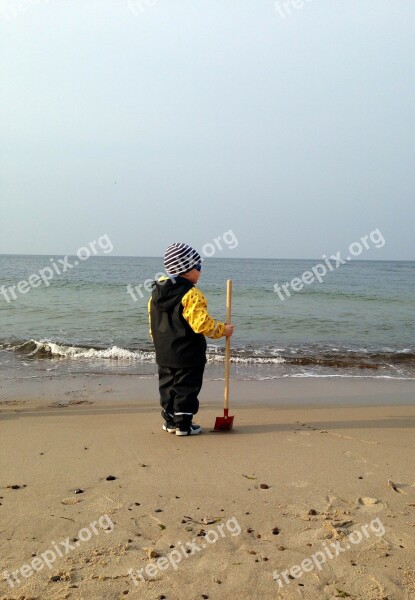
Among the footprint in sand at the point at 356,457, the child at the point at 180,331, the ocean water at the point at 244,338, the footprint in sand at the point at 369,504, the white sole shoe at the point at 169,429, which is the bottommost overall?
the ocean water at the point at 244,338

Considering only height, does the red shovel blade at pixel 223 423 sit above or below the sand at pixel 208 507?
below

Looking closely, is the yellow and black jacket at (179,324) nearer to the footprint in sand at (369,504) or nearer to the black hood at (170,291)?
the black hood at (170,291)

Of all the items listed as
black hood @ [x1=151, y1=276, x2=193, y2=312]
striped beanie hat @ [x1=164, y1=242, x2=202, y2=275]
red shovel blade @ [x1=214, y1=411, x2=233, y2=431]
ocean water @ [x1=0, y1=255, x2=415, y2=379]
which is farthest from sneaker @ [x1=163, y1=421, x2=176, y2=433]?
ocean water @ [x1=0, y1=255, x2=415, y2=379]

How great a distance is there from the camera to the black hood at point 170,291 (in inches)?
183

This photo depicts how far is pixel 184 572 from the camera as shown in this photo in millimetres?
2549

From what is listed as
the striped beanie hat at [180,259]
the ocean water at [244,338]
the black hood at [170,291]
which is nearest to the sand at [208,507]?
the black hood at [170,291]

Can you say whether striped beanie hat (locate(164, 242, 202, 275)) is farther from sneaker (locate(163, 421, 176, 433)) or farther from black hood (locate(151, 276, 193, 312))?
sneaker (locate(163, 421, 176, 433))

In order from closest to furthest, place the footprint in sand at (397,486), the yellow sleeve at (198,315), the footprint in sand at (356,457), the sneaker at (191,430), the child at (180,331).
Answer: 1. the footprint in sand at (397,486)
2. the footprint in sand at (356,457)
3. the yellow sleeve at (198,315)
4. the child at (180,331)
5. the sneaker at (191,430)

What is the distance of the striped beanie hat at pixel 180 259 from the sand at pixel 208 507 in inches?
60.3

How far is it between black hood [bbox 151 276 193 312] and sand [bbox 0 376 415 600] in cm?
122

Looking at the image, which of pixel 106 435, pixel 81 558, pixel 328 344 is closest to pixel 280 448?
pixel 106 435

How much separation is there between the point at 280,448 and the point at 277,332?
9205mm

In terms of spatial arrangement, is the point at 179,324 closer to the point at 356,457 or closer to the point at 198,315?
the point at 198,315

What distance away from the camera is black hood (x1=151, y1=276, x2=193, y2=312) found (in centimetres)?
466
